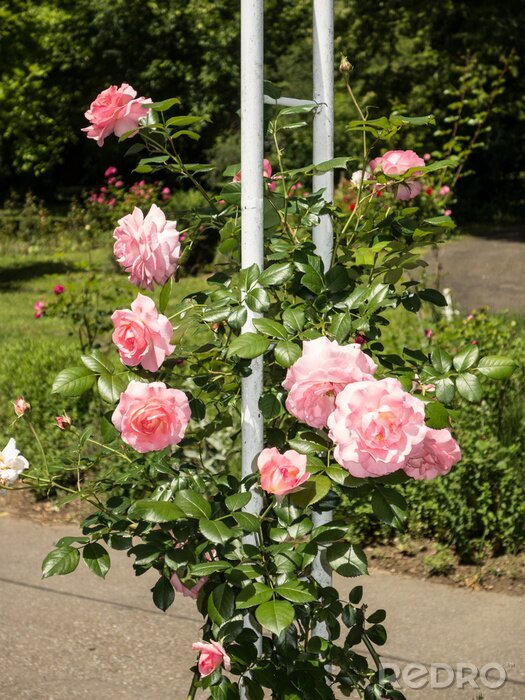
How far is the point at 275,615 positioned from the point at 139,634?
2.08m

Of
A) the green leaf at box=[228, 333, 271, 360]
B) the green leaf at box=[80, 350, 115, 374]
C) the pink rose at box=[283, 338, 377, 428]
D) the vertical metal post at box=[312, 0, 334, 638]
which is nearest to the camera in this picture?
the pink rose at box=[283, 338, 377, 428]

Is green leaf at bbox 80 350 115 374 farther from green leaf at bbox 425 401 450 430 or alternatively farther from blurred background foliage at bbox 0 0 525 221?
blurred background foliage at bbox 0 0 525 221

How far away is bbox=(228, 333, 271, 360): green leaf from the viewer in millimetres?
2068

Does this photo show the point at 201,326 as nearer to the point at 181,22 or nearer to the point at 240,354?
the point at 240,354

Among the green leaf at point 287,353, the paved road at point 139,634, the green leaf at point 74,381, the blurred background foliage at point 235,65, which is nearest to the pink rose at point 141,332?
the green leaf at point 74,381

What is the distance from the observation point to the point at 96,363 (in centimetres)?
219

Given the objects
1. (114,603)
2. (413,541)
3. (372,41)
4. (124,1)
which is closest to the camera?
(114,603)

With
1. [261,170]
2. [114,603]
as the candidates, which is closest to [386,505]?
[261,170]

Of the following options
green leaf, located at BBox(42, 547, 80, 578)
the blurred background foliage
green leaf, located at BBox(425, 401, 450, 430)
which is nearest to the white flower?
green leaf, located at BBox(42, 547, 80, 578)

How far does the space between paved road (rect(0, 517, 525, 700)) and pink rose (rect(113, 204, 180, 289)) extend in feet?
5.55

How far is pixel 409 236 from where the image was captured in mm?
2428

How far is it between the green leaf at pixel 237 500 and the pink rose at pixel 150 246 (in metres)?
0.49

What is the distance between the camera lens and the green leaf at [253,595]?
193 centimetres

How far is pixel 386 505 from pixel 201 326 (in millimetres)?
633
